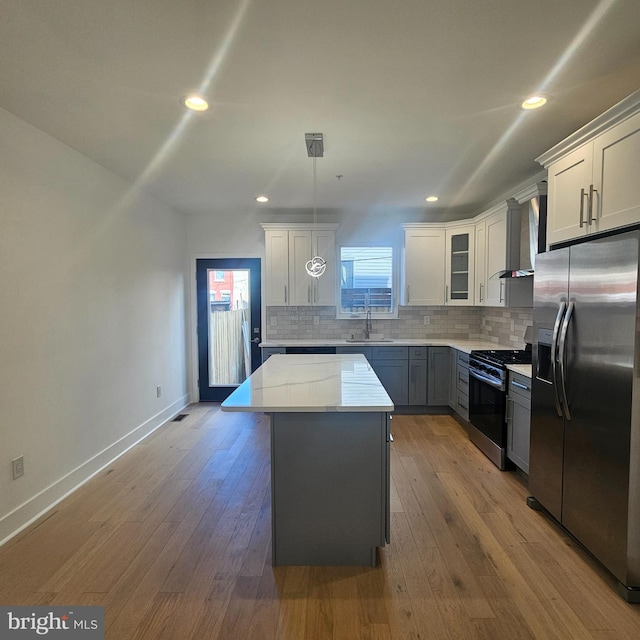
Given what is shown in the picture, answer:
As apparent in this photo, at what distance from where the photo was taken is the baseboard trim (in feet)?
7.68

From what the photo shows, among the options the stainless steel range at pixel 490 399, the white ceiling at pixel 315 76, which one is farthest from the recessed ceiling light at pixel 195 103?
the stainless steel range at pixel 490 399

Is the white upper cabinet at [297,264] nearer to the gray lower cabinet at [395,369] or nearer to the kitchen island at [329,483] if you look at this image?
the gray lower cabinet at [395,369]

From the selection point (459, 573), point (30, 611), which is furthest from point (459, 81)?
point (30, 611)

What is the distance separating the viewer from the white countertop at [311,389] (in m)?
1.91

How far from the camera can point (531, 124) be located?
2578 millimetres

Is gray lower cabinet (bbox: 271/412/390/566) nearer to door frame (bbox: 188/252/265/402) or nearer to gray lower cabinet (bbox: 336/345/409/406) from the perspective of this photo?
gray lower cabinet (bbox: 336/345/409/406)

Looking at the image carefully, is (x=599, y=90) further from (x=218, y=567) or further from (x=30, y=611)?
(x=30, y=611)

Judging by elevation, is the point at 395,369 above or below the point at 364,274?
below

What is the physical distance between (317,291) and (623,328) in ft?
11.6

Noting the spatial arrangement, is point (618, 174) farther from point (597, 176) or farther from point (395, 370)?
point (395, 370)

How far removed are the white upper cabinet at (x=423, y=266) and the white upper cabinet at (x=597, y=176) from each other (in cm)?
224

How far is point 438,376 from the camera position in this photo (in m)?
4.64

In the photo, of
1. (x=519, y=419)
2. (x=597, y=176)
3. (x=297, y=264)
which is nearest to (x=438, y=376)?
(x=519, y=419)

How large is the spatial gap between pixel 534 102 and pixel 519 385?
6.55ft
